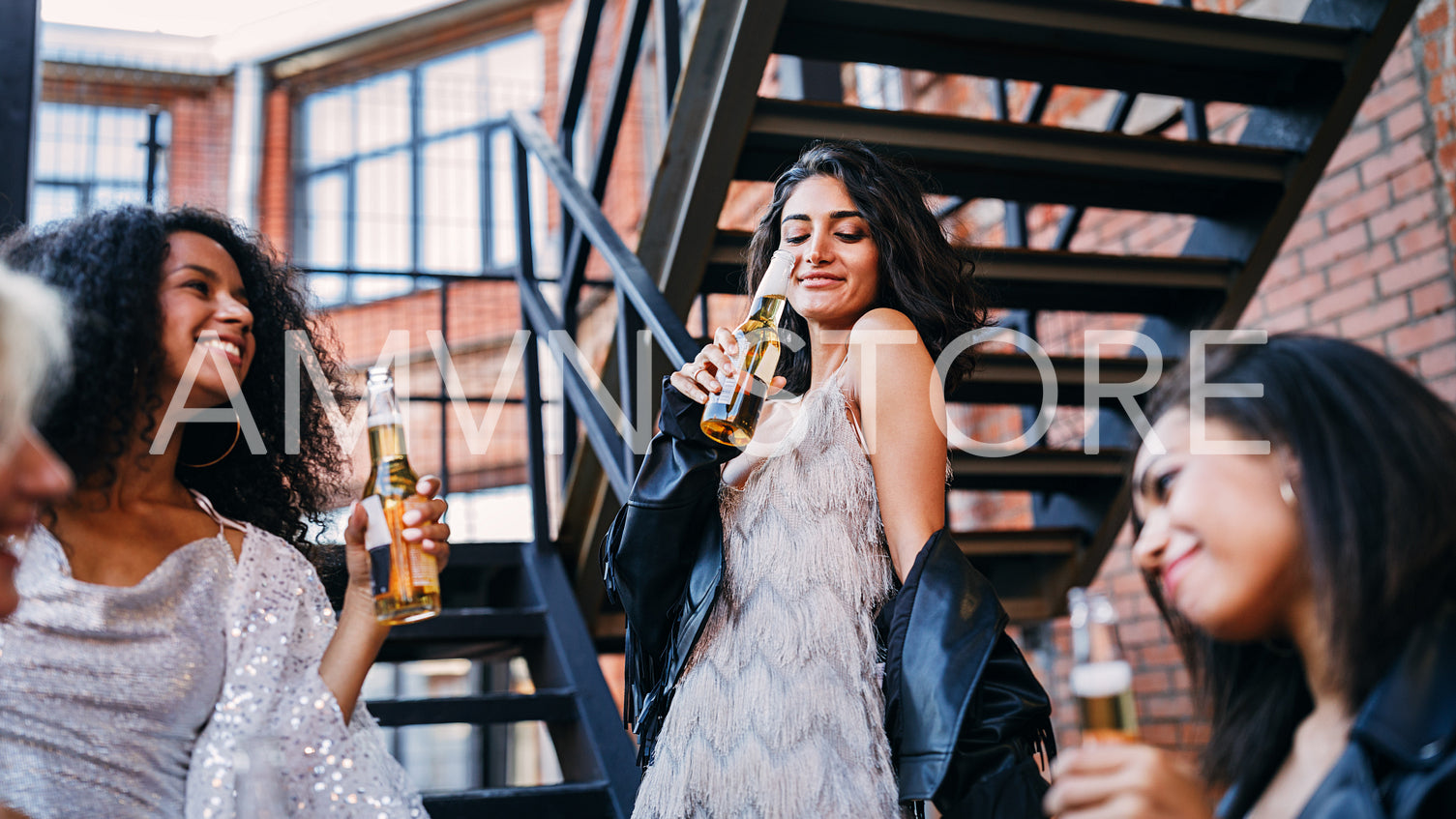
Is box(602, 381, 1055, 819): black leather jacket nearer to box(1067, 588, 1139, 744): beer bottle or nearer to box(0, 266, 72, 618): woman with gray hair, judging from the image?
box(1067, 588, 1139, 744): beer bottle

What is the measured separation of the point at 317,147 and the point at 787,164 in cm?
840

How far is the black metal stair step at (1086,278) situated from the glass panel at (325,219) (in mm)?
7109

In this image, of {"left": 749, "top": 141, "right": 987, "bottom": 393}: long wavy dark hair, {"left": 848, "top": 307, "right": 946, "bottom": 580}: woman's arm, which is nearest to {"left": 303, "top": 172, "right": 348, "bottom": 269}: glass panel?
{"left": 749, "top": 141, "right": 987, "bottom": 393}: long wavy dark hair

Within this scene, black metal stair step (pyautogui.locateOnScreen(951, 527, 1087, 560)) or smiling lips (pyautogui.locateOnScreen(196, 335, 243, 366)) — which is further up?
smiling lips (pyautogui.locateOnScreen(196, 335, 243, 366))

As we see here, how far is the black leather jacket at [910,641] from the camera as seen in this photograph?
4.71ft

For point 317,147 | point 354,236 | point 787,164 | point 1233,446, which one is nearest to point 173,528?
point 1233,446

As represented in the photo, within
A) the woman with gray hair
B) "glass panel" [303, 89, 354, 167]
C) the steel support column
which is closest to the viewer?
the woman with gray hair

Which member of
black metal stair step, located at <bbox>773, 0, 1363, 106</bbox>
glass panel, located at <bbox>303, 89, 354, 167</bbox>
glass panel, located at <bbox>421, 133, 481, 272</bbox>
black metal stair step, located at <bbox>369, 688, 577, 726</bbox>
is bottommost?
black metal stair step, located at <bbox>369, 688, 577, 726</bbox>

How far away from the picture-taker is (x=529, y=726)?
29.2 ft

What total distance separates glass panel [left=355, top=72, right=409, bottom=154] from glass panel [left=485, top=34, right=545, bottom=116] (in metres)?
0.76

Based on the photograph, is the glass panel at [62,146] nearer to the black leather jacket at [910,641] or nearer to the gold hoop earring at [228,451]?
the gold hoop earring at [228,451]

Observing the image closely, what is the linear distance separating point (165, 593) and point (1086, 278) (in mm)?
2322

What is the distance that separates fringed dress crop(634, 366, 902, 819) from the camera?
1.48 meters

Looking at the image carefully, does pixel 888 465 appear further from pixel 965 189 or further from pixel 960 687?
pixel 965 189
